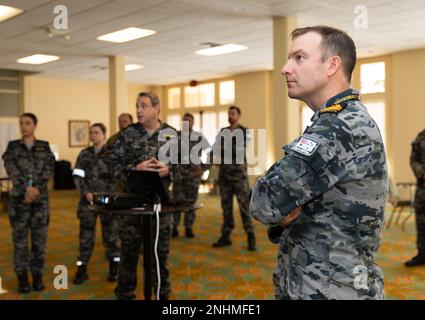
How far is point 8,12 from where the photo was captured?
23.1 ft

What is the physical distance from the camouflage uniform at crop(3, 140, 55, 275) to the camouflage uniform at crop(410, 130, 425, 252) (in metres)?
3.86

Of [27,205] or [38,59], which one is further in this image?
[38,59]

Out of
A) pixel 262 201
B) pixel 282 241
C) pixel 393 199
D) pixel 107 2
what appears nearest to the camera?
pixel 262 201

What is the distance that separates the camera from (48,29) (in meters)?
7.95

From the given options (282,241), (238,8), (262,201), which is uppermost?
(238,8)

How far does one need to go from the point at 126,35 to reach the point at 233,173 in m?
3.90

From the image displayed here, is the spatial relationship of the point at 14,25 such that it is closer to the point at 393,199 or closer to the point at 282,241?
the point at 393,199

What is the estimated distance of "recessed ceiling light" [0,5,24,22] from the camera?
6.82 meters

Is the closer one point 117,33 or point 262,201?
point 262,201

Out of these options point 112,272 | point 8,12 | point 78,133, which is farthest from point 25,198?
point 78,133

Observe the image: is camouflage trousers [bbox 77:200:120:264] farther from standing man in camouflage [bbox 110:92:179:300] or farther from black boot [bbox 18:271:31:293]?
standing man in camouflage [bbox 110:92:179:300]

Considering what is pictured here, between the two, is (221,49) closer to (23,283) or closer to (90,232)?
(90,232)
